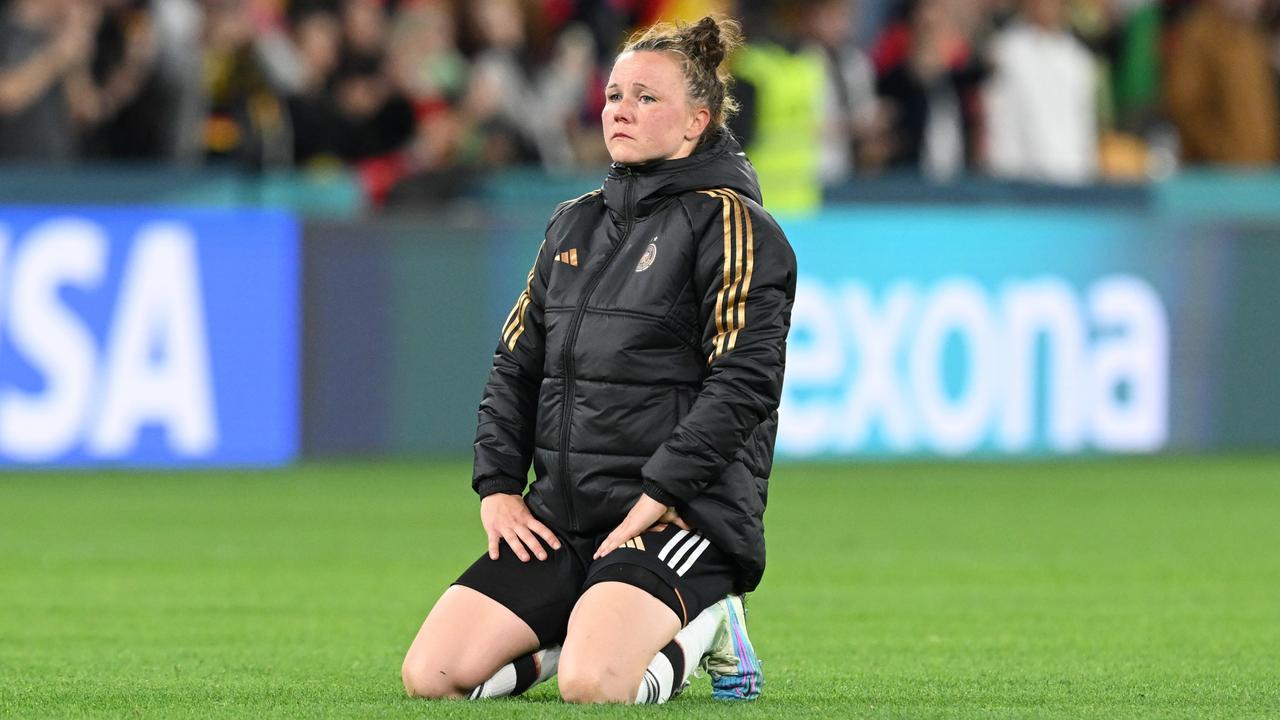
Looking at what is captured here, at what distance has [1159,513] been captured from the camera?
38.1 feet

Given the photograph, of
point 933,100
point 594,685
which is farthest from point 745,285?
point 933,100

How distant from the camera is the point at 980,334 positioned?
46.3 feet

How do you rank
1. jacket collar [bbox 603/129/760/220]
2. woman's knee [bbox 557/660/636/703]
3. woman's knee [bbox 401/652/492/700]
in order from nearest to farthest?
woman's knee [bbox 557/660/636/703]
woman's knee [bbox 401/652/492/700]
jacket collar [bbox 603/129/760/220]

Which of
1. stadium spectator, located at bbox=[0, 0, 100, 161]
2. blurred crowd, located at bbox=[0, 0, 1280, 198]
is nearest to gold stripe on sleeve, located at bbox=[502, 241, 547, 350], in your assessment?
blurred crowd, located at bbox=[0, 0, 1280, 198]

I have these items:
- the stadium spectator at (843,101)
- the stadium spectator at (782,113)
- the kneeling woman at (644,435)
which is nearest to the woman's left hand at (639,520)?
the kneeling woman at (644,435)

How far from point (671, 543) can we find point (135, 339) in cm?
776

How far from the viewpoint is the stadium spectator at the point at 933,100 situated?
53.5 feet

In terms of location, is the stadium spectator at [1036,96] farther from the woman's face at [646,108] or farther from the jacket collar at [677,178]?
the woman's face at [646,108]

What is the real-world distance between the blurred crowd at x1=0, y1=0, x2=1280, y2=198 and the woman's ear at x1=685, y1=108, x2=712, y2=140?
816 centimetres

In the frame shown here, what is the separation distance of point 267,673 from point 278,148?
8.24 meters

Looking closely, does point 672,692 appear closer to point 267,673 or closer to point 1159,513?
point 267,673

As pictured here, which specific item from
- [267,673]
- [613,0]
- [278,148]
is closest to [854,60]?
[613,0]

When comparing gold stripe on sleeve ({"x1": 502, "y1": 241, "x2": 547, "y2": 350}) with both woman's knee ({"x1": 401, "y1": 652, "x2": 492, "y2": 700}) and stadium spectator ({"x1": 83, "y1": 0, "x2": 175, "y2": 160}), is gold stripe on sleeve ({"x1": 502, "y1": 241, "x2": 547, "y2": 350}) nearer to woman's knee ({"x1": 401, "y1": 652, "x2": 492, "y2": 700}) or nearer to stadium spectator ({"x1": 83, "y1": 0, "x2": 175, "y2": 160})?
woman's knee ({"x1": 401, "y1": 652, "x2": 492, "y2": 700})

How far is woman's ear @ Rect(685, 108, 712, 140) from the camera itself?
19.1 ft
